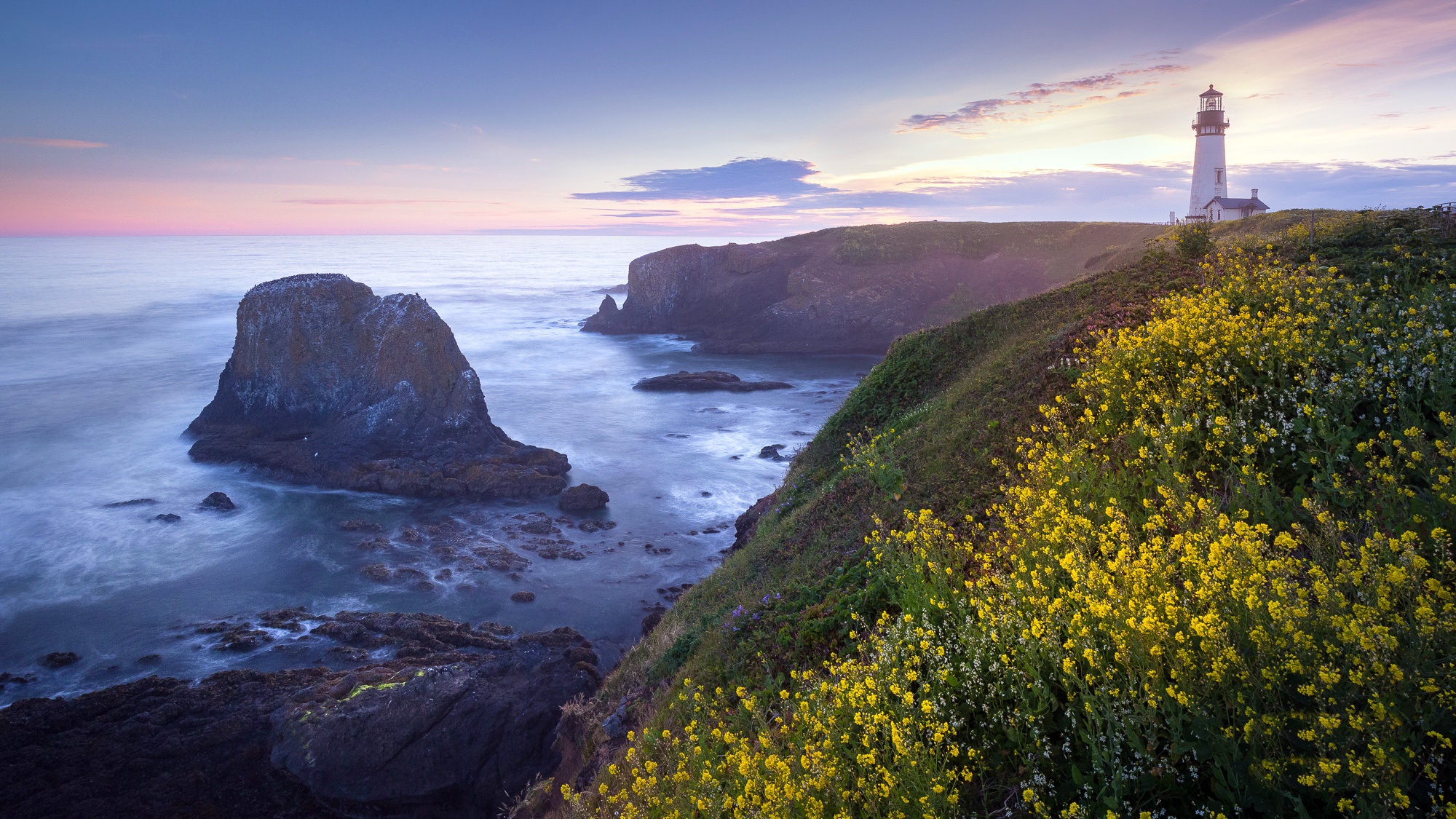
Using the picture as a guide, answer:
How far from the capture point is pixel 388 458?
36406mm

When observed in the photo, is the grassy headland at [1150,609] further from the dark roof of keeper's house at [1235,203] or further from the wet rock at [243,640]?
the dark roof of keeper's house at [1235,203]

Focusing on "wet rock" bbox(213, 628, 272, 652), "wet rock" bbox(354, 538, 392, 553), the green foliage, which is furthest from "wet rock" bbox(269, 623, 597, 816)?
the green foliage

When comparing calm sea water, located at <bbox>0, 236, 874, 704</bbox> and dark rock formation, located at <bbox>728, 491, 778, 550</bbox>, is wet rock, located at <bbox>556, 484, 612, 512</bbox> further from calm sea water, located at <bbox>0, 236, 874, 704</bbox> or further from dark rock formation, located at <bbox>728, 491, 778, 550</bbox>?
dark rock formation, located at <bbox>728, 491, 778, 550</bbox>

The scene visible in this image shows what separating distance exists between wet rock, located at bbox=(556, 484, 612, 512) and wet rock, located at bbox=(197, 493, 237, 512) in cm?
1506

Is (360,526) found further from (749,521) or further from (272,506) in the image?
(749,521)

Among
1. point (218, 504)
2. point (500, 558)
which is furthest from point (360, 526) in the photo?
point (218, 504)

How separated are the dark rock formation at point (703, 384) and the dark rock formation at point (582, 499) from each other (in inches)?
982

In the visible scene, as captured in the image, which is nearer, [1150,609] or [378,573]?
[1150,609]

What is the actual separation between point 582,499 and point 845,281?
2154 inches

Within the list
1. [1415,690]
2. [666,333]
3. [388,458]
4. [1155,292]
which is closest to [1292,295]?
[1155,292]

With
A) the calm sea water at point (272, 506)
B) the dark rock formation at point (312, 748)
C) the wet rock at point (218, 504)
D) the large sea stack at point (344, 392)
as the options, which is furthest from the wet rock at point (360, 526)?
the dark rock formation at point (312, 748)

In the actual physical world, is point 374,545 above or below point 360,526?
below

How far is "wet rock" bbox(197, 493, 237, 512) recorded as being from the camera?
32.8 metres

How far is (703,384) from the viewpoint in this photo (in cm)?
5803
